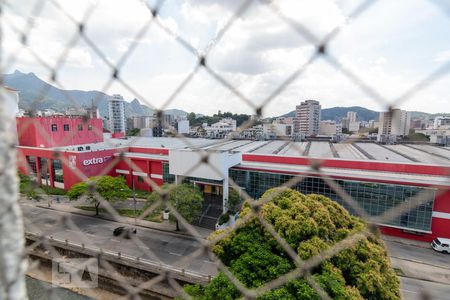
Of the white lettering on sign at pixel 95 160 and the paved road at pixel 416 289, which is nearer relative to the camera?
the paved road at pixel 416 289

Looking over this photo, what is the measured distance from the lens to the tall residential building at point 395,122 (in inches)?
18.1

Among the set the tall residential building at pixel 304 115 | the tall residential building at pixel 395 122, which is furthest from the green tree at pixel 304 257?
the tall residential building at pixel 395 122

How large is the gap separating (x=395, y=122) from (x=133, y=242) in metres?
4.67

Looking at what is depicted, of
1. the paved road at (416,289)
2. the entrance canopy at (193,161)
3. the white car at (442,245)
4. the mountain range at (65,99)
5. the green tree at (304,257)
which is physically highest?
the mountain range at (65,99)

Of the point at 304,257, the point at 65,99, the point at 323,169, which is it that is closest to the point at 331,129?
the point at 65,99

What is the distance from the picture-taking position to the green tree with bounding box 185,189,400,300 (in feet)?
6.15

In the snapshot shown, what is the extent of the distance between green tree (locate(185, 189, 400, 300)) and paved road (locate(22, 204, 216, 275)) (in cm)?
144

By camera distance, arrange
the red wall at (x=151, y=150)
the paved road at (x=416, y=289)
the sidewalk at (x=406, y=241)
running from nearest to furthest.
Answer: the paved road at (x=416, y=289) → the sidewalk at (x=406, y=241) → the red wall at (x=151, y=150)

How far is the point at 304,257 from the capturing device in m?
2.07

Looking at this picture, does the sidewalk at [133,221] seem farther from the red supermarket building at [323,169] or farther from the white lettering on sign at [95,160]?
the white lettering on sign at [95,160]

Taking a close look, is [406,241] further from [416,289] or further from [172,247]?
[172,247]

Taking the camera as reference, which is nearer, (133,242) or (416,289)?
(416,289)

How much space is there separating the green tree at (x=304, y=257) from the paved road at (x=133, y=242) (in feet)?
4.74

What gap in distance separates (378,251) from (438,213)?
3098 mm
